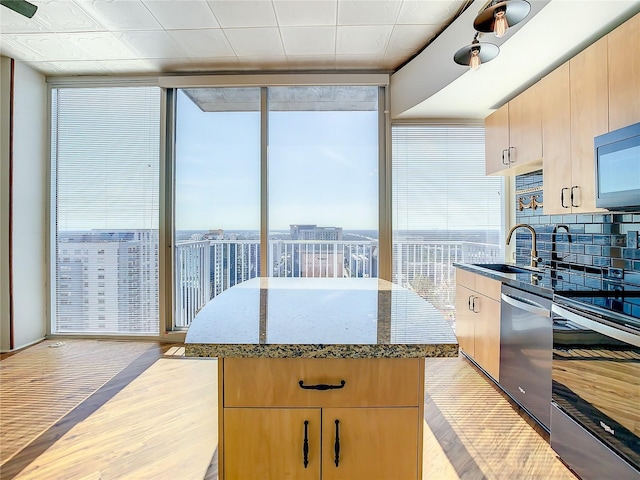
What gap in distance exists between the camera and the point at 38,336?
3.51 metres

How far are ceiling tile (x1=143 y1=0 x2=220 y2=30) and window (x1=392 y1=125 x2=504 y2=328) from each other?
2028 mm

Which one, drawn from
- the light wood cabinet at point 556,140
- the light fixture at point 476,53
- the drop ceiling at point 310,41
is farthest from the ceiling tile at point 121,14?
the light wood cabinet at point 556,140

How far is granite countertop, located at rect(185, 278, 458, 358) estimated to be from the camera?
35.4 inches

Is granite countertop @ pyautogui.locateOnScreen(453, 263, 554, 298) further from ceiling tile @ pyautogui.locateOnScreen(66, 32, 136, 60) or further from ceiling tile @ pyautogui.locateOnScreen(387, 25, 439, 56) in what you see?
ceiling tile @ pyautogui.locateOnScreen(66, 32, 136, 60)

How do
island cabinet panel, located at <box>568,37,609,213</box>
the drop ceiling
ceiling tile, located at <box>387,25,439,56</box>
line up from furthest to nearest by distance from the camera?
1. ceiling tile, located at <box>387,25,439,56</box>
2. the drop ceiling
3. island cabinet panel, located at <box>568,37,609,213</box>

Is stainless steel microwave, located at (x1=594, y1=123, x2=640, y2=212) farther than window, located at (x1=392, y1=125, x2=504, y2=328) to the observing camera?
No

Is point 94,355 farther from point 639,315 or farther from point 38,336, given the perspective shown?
point 639,315

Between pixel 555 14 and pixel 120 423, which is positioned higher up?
pixel 555 14

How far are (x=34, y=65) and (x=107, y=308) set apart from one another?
102 inches

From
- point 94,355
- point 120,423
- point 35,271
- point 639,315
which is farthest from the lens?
point 35,271

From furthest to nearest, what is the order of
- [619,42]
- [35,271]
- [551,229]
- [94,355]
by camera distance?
1. [35,271]
2. [94,355]
3. [551,229]
4. [619,42]

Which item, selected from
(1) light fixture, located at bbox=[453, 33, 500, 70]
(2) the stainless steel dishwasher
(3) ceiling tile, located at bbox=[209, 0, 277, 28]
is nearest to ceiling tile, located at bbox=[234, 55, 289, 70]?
(3) ceiling tile, located at bbox=[209, 0, 277, 28]

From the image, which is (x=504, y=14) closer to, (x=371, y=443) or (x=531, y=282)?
(x=531, y=282)

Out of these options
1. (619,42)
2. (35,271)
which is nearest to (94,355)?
(35,271)
